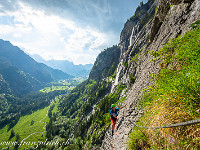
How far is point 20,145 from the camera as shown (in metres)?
120

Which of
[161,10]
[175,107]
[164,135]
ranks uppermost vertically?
[161,10]

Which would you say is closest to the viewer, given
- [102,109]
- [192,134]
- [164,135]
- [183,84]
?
[192,134]

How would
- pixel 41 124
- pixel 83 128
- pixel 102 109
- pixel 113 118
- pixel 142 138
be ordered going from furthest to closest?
1. pixel 41 124
2. pixel 83 128
3. pixel 102 109
4. pixel 113 118
5. pixel 142 138

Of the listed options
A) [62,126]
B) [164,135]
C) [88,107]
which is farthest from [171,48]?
[62,126]

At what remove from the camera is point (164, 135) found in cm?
339

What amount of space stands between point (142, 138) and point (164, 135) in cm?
161

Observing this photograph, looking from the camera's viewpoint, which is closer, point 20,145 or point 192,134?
point 192,134

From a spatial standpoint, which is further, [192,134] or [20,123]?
[20,123]

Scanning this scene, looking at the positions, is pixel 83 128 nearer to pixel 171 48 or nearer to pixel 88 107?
pixel 88 107

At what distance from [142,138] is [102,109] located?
2739 inches

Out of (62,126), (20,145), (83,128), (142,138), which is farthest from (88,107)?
(142,138)

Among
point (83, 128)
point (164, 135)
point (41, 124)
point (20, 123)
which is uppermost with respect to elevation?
point (164, 135)

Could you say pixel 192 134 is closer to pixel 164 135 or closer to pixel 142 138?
pixel 164 135

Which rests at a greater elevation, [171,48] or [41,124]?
[171,48]
